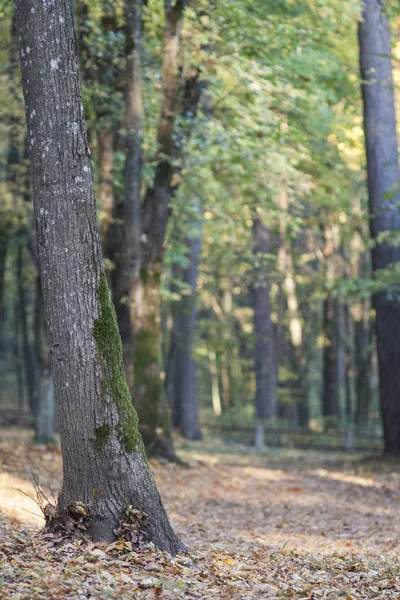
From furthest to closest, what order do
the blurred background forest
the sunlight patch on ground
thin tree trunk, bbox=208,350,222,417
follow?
thin tree trunk, bbox=208,350,222,417
the blurred background forest
the sunlight patch on ground

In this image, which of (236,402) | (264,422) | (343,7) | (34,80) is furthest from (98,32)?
(236,402)

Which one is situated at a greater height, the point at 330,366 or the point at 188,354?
the point at 188,354

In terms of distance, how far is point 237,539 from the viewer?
8.55 m

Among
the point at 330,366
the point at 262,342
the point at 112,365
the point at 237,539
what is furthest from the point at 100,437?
the point at 330,366

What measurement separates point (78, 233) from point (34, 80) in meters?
1.22

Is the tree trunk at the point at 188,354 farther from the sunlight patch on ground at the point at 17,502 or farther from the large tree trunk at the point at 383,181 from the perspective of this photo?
the sunlight patch on ground at the point at 17,502

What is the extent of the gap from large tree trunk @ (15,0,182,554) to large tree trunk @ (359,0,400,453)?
1061cm

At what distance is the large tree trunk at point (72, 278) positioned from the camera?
573 centimetres

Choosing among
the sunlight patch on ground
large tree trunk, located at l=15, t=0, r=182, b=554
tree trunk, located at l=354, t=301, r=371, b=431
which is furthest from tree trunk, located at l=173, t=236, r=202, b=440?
large tree trunk, located at l=15, t=0, r=182, b=554

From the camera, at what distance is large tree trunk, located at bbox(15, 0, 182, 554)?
5734mm

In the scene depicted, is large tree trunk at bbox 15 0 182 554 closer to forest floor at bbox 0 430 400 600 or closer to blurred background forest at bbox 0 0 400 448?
forest floor at bbox 0 430 400 600

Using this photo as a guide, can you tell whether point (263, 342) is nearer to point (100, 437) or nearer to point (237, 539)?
point (237, 539)

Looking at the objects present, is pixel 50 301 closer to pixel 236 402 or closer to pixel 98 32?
pixel 98 32

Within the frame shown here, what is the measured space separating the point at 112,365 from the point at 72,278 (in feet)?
2.44
